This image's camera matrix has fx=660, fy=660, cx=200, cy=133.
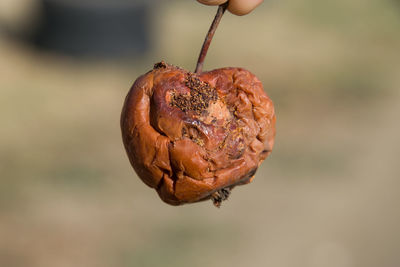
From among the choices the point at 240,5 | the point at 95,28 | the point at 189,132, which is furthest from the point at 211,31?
the point at 95,28

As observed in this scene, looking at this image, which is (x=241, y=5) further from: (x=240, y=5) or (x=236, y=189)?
(x=236, y=189)

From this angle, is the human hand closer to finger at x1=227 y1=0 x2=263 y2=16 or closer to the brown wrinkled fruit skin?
finger at x1=227 y1=0 x2=263 y2=16

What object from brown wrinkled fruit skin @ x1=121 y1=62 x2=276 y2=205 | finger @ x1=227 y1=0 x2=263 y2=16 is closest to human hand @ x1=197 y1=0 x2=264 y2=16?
finger @ x1=227 y1=0 x2=263 y2=16

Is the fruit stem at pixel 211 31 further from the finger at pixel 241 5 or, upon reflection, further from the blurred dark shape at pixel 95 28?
the blurred dark shape at pixel 95 28

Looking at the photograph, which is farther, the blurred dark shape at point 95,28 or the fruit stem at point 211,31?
the blurred dark shape at point 95,28

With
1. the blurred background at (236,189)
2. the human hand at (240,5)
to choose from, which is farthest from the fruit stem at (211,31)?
the blurred background at (236,189)

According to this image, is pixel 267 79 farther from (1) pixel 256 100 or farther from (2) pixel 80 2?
(1) pixel 256 100
